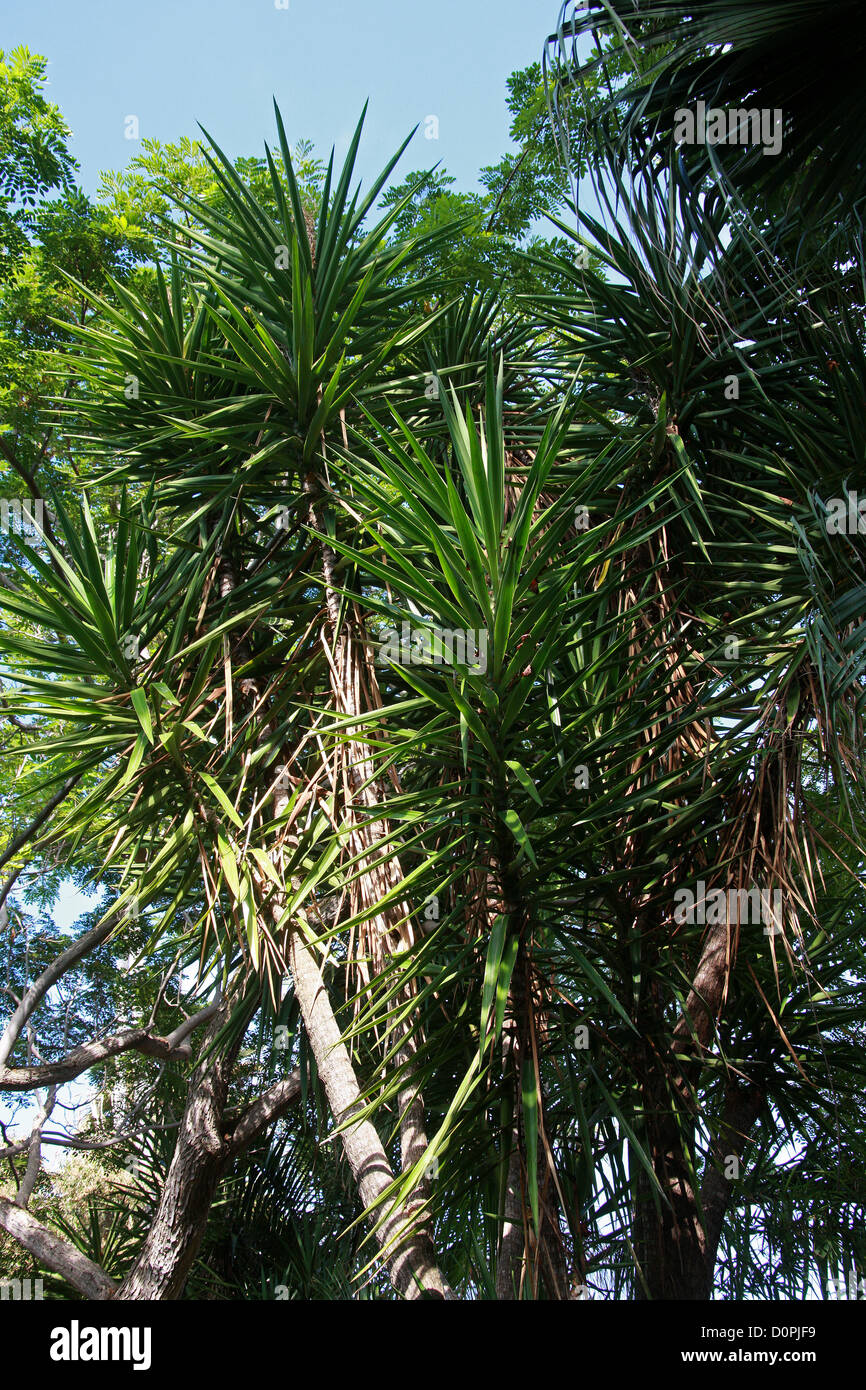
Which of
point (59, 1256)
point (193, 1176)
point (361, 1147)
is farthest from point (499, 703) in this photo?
point (59, 1256)

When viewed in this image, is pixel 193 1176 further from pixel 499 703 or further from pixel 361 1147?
pixel 499 703

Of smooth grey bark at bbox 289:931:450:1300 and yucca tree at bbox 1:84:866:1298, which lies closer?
smooth grey bark at bbox 289:931:450:1300

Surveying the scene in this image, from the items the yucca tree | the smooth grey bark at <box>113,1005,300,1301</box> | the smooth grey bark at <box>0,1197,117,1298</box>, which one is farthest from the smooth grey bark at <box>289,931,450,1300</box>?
the smooth grey bark at <box>0,1197,117,1298</box>

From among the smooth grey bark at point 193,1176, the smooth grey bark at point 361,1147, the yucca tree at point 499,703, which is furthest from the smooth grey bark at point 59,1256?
the smooth grey bark at point 361,1147

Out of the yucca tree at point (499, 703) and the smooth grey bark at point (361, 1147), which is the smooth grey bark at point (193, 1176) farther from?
the smooth grey bark at point (361, 1147)

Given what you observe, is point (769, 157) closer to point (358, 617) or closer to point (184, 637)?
point (358, 617)

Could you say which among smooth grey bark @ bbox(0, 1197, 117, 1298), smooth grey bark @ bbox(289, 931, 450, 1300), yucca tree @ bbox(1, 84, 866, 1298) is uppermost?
yucca tree @ bbox(1, 84, 866, 1298)

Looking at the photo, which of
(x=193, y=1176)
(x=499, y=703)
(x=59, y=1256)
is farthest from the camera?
(x=193, y=1176)

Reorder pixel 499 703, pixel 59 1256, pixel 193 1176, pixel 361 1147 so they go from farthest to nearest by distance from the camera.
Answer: pixel 193 1176 < pixel 59 1256 < pixel 361 1147 < pixel 499 703

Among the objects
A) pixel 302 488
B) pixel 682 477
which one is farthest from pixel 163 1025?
pixel 682 477

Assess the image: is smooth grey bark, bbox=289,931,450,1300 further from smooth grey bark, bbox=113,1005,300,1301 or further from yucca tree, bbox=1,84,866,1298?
smooth grey bark, bbox=113,1005,300,1301

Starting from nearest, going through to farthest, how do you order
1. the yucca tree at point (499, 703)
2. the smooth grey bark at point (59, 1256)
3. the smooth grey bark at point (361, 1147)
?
the smooth grey bark at point (361, 1147)
the yucca tree at point (499, 703)
the smooth grey bark at point (59, 1256)

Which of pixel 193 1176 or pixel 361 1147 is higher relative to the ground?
pixel 361 1147

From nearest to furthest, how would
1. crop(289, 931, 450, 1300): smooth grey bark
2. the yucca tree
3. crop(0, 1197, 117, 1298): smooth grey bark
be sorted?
crop(289, 931, 450, 1300): smooth grey bark, the yucca tree, crop(0, 1197, 117, 1298): smooth grey bark
